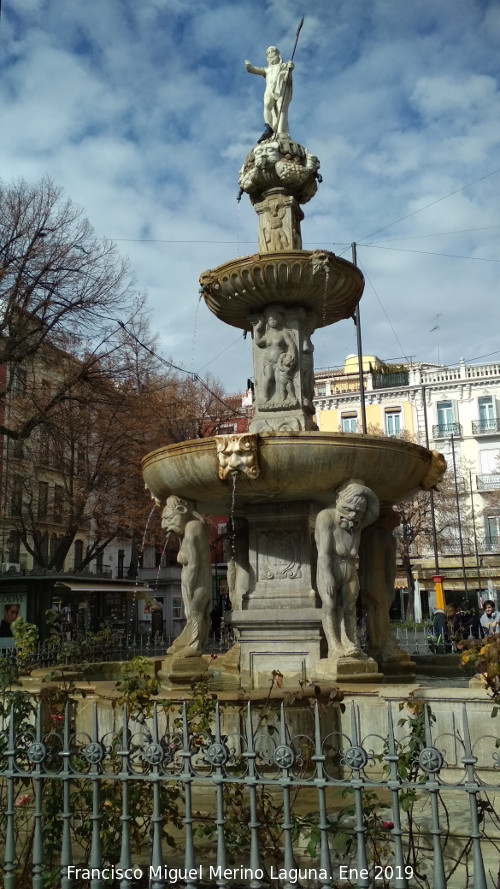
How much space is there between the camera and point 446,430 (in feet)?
143

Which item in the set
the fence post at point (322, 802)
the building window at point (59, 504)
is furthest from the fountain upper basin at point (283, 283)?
the building window at point (59, 504)

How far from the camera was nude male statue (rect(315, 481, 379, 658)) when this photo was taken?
23.2 feet

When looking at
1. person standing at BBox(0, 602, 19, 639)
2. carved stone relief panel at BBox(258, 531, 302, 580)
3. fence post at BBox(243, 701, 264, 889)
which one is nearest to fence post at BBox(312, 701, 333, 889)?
fence post at BBox(243, 701, 264, 889)

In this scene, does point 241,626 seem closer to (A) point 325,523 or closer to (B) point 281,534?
(B) point 281,534

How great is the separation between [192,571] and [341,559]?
5.03ft

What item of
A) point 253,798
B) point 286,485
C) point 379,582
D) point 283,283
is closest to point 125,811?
point 253,798

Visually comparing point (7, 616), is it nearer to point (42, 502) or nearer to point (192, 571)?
point (42, 502)

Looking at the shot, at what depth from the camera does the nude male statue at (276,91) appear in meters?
9.96

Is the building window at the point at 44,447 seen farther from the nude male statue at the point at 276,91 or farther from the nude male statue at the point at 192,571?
the nude male statue at the point at 192,571

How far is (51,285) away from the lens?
1923 cm

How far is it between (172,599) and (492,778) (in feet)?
127

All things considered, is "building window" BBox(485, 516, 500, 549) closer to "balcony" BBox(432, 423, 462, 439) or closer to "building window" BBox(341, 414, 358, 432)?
"balcony" BBox(432, 423, 462, 439)

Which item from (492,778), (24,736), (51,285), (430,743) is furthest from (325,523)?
(51,285)

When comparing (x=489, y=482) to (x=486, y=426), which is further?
(x=486, y=426)
